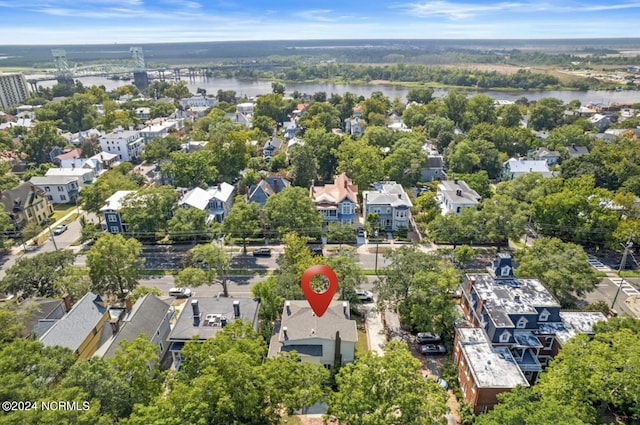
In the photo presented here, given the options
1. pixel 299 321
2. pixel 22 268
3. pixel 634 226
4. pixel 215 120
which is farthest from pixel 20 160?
pixel 634 226

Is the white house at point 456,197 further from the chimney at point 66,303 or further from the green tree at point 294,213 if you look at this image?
the chimney at point 66,303

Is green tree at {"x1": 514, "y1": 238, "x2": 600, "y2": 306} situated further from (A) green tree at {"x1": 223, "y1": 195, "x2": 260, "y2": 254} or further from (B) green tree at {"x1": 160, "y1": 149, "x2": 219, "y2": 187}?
(B) green tree at {"x1": 160, "y1": 149, "x2": 219, "y2": 187}

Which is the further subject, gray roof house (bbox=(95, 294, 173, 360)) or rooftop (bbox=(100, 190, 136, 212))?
rooftop (bbox=(100, 190, 136, 212))

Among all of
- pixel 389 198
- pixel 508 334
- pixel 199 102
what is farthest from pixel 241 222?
pixel 199 102

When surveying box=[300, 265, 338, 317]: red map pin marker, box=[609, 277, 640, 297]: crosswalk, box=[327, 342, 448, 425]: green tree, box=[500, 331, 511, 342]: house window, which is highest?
box=[300, 265, 338, 317]: red map pin marker

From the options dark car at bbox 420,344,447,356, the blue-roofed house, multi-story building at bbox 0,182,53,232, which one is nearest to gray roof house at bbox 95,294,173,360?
dark car at bbox 420,344,447,356

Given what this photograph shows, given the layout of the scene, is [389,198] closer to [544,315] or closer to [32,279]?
[544,315]
